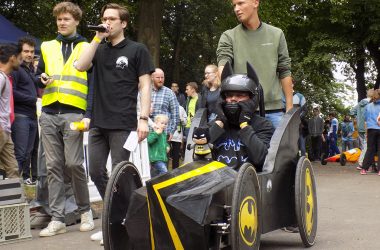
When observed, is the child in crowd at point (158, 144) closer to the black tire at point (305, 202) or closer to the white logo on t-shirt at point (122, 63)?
the white logo on t-shirt at point (122, 63)

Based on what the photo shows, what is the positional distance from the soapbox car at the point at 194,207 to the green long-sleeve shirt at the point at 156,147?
4.35 metres

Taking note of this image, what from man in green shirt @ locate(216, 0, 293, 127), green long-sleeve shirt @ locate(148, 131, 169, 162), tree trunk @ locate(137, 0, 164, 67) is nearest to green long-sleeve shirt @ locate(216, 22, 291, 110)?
man in green shirt @ locate(216, 0, 293, 127)

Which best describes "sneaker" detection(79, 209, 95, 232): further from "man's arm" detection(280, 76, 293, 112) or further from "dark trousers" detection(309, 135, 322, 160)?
"dark trousers" detection(309, 135, 322, 160)

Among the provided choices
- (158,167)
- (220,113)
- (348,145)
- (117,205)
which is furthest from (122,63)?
(348,145)

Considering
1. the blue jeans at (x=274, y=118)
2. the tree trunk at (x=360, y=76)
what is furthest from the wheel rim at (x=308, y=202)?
the tree trunk at (x=360, y=76)

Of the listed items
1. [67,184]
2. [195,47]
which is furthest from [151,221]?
[195,47]

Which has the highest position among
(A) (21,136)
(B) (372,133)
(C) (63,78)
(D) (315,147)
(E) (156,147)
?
(C) (63,78)

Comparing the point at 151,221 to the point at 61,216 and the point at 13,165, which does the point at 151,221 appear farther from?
the point at 13,165

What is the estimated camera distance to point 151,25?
20.2 metres

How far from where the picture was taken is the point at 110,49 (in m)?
6.95

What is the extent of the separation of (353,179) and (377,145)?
2303 millimetres

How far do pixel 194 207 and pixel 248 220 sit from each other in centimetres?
53

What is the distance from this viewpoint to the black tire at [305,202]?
633 centimetres

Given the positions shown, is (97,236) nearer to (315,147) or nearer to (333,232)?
(333,232)
